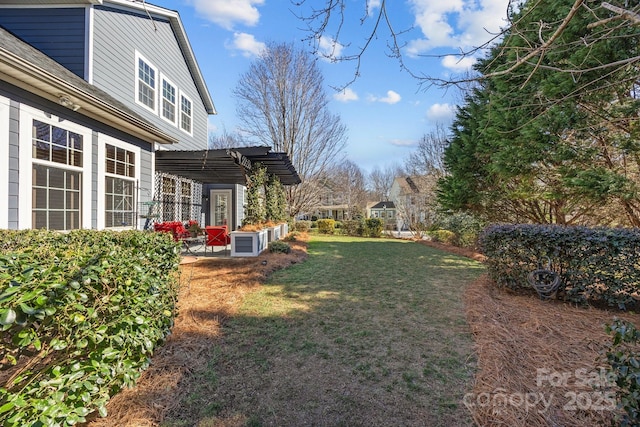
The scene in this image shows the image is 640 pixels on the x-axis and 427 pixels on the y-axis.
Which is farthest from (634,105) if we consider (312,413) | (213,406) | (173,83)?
(173,83)

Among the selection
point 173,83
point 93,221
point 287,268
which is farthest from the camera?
point 173,83

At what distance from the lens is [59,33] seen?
23.6 ft

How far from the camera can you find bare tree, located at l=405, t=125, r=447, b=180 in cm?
1756

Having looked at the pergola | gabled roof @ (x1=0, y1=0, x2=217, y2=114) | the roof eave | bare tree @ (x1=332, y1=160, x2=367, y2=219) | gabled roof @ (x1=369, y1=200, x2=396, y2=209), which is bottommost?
gabled roof @ (x1=369, y1=200, x2=396, y2=209)

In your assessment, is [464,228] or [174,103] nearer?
[174,103]

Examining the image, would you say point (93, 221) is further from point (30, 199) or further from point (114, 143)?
point (114, 143)

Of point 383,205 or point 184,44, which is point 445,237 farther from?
point 383,205

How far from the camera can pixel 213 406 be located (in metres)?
2.27

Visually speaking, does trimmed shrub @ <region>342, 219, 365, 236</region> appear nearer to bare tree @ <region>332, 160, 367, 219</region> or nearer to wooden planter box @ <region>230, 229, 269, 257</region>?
bare tree @ <region>332, 160, 367, 219</region>

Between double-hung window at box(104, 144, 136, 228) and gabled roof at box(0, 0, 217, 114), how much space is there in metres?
3.10

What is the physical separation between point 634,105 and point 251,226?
9.06m

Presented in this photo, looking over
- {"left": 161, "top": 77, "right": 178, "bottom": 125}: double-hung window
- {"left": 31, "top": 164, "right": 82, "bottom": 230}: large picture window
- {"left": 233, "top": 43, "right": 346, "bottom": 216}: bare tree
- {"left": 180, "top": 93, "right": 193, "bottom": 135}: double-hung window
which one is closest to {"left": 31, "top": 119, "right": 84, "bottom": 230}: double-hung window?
{"left": 31, "top": 164, "right": 82, "bottom": 230}: large picture window

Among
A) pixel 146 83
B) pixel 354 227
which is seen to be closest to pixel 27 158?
pixel 146 83

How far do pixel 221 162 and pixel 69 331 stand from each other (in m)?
7.80
